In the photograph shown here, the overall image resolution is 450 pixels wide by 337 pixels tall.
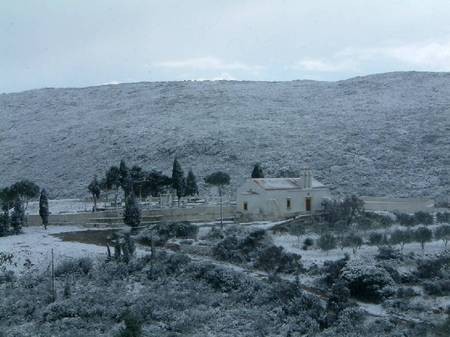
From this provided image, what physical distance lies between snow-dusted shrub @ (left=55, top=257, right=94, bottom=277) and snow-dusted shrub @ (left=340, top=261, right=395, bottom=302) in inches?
459

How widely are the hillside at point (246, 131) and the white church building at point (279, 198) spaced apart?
1051 centimetres

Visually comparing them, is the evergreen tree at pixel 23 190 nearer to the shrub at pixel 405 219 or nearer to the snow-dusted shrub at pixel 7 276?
the snow-dusted shrub at pixel 7 276

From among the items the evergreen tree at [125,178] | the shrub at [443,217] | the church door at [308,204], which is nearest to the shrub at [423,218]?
the shrub at [443,217]

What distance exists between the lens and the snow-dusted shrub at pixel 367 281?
2595 cm

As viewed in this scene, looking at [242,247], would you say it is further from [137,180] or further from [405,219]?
[137,180]

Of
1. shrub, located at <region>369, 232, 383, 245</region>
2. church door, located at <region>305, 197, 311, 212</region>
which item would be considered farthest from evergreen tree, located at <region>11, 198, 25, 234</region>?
shrub, located at <region>369, 232, 383, 245</region>

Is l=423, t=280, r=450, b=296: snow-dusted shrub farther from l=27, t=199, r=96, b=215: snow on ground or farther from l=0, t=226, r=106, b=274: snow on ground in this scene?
l=27, t=199, r=96, b=215: snow on ground

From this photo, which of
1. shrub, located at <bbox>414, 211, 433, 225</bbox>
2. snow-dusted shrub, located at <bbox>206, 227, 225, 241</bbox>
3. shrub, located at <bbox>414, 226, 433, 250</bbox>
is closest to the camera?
shrub, located at <bbox>414, 226, 433, 250</bbox>

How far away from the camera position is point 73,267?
31516 millimetres

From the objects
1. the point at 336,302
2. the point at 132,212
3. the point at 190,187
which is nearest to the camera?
the point at 336,302

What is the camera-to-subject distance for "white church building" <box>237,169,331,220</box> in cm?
4269

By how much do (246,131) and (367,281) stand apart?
48.5 meters

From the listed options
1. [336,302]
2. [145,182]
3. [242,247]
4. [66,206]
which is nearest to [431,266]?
[336,302]

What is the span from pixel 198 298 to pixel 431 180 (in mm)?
32795
